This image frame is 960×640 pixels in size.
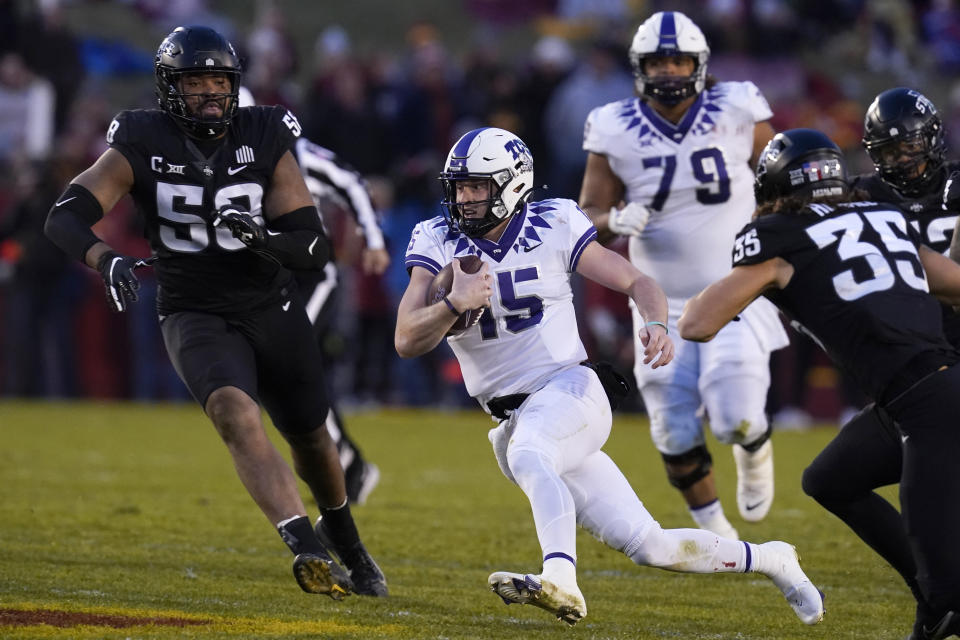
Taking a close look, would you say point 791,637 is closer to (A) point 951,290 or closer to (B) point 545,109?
(A) point 951,290

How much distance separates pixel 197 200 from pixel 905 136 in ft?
7.62

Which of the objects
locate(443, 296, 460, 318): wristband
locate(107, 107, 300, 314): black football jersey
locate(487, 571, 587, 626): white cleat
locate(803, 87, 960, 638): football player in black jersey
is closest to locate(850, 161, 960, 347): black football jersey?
locate(803, 87, 960, 638): football player in black jersey

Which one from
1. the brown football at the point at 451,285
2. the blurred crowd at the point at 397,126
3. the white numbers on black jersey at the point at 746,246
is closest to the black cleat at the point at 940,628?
the white numbers on black jersey at the point at 746,246

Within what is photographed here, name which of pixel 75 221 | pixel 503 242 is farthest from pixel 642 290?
pixel 75 221

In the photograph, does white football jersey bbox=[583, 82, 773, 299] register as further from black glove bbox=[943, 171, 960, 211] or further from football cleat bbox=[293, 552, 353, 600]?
football cleat bbox=[293, 552, 353, 600]

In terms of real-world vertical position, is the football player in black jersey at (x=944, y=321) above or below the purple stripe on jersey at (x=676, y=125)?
below

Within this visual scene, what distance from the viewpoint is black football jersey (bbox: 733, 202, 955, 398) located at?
4.22m

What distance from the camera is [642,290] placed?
4605mm

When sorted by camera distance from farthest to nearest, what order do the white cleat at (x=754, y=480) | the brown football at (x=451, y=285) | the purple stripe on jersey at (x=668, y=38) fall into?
1. the white cleat at (x=754, y=480)
2. the purple stripe on jersey at (x=668, y=38)
3. the brown football at (x=451, y=285)

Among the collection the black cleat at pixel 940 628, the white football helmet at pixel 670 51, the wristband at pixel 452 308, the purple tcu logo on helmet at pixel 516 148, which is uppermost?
the white football helmet at pixel 670 51

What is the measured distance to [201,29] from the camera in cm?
521

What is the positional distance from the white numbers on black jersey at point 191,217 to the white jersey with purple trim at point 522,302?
735 mm

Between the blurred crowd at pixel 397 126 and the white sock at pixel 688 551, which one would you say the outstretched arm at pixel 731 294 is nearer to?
the white sock at pixel 688 551

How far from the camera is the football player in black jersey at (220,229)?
4.99 m
